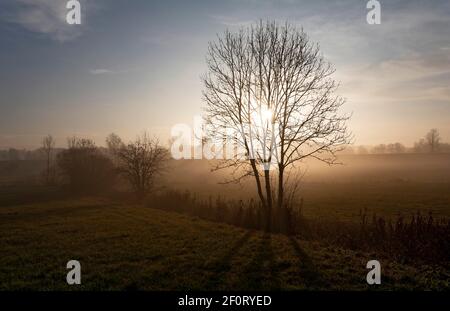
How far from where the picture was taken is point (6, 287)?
9.70 meters

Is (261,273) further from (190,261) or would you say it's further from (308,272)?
(190,261)

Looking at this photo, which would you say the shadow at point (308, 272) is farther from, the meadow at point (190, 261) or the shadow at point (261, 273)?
the shadow at point (261, 273)

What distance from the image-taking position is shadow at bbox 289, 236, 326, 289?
9.63m

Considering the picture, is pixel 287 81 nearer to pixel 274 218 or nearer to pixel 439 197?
pixel 274 218

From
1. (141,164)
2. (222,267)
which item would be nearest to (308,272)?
(222,267)

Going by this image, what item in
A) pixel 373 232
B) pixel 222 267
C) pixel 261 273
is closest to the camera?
pixel 261 273

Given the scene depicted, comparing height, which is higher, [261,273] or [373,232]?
[373,232]

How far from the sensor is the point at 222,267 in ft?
37.1

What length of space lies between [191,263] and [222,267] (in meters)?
1.15

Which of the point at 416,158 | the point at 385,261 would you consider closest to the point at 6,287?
the point at 385,261

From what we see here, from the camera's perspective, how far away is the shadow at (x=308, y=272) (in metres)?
9.63

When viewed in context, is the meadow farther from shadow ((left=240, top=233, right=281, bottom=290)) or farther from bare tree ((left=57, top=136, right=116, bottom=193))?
bare tree ((left=57, top=136, right=116, bottom=193))
